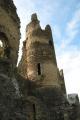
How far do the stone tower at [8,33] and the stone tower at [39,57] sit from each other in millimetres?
1632

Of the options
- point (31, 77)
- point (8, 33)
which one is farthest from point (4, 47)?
point (31, 77)

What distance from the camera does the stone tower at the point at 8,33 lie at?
12.1m

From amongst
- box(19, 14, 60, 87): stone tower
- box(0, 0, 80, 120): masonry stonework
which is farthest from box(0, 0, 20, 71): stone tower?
box(19, 14, 60, 87): stone tower

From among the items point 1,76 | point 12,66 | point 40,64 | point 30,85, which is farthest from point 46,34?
point 1,76

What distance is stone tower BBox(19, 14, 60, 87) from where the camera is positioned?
1371cm

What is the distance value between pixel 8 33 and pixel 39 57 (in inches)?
106

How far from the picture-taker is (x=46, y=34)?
15383 mm

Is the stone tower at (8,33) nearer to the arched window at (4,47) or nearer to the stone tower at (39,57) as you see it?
the arched window at (4,47)

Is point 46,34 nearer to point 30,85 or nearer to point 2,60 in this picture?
point 30,85

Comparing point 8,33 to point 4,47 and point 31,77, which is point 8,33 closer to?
point 4,47

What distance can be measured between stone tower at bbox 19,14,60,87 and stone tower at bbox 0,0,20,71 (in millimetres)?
1632

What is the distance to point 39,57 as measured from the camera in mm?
14297

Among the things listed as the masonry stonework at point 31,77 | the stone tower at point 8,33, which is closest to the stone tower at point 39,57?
the masonry stonework at point 31,77

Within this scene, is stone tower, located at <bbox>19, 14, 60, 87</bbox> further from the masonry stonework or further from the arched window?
the arched window
